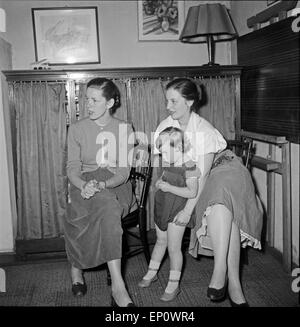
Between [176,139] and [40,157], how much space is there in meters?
0.98

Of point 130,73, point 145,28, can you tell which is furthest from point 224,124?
point 145,28

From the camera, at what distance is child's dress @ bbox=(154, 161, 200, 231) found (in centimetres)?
194

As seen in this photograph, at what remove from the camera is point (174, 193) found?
1.95 meters

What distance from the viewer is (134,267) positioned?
236 cm

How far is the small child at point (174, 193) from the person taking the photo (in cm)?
192

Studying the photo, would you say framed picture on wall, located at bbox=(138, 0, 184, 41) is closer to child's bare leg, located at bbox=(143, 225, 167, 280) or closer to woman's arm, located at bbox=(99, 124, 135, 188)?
woman's arm, located at bbox=(99, 124, 135, 188)

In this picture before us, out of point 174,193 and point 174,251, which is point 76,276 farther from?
point 174,193

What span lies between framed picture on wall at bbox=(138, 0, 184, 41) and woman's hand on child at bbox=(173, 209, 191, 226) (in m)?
1.48

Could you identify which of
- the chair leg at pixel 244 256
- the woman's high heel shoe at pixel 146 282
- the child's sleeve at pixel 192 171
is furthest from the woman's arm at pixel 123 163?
the chair leg at pixel 244 256

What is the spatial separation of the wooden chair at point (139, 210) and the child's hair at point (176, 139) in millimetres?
340

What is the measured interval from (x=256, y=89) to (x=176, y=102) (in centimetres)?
64

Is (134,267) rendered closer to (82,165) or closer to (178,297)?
(178,297)

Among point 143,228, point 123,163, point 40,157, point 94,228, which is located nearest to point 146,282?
point 143,228

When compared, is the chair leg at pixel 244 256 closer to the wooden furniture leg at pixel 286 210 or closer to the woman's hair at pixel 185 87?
the wooden furniture leg at pixel 286 210
